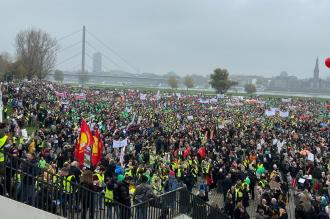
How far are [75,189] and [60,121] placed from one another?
21.6 meters

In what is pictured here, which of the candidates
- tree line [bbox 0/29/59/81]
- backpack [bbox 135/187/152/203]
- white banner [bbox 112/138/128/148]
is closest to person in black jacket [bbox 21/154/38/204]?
backpack [bbox 135/187/152/203]

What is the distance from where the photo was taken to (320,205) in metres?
15.2

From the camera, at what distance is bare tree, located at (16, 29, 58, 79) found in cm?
8669

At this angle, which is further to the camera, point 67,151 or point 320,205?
point 67,151

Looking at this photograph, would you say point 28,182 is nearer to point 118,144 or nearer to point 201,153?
point 118,144

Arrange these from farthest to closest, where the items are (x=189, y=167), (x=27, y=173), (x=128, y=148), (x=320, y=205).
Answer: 1. (x=128, y=148)
2. (x=189, y=167)
3. (x=320, y=205)
4. (x=27, y=173)

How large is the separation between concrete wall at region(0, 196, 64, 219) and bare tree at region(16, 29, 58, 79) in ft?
253

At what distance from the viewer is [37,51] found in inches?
3501

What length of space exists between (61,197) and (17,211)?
3.11ft

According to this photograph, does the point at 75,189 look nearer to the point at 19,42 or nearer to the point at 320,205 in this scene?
the point at 320,205

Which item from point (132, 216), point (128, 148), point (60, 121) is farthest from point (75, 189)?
point (60, 121)

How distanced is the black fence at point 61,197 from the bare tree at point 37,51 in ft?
248

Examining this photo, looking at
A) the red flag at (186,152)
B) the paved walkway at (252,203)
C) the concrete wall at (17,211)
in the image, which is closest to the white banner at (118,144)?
the red flag at (186,152)

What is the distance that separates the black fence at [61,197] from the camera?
9375mm
